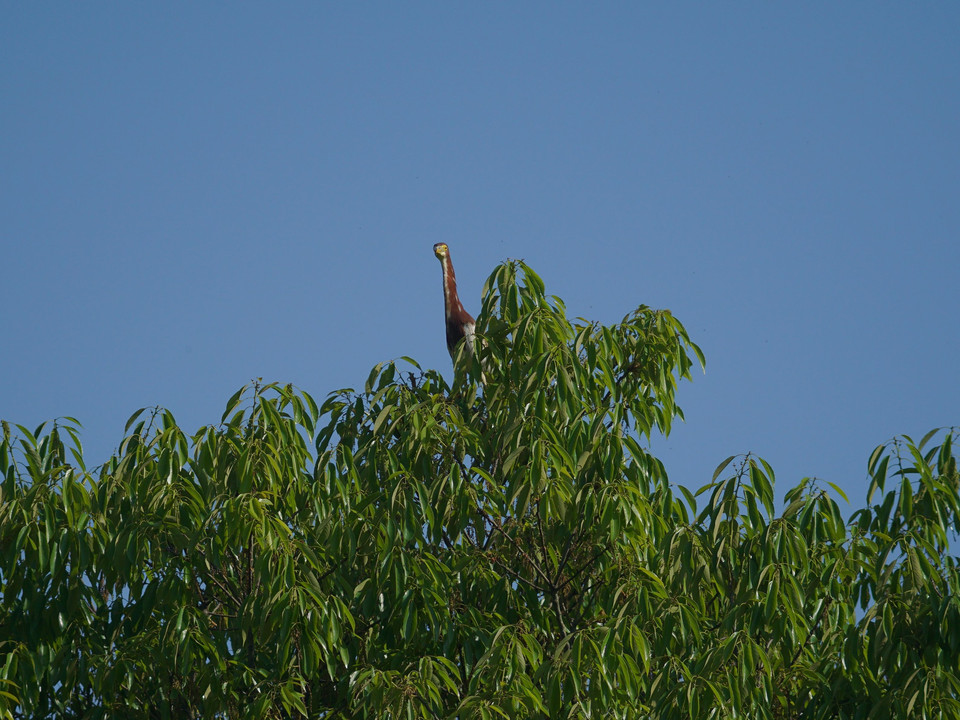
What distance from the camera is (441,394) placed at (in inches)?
215

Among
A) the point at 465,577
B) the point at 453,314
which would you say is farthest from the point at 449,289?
the point at 465,577

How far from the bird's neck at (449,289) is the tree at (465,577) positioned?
2.21m

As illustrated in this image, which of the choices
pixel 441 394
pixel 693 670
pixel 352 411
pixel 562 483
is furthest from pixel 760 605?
pixel 352 411

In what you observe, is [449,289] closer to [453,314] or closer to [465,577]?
[453,314]

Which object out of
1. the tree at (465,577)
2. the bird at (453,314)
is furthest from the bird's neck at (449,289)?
the tree at (465,577)

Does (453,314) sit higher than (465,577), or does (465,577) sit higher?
(453,314)

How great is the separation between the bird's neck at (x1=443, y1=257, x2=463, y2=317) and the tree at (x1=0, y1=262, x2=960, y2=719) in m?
2.21

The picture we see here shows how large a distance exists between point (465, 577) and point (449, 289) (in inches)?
119

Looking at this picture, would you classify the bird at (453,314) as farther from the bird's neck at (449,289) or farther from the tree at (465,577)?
the tree at (465,577)

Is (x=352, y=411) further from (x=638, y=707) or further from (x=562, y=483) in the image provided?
(x=638, y=707)

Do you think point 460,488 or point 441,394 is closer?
point 460,488

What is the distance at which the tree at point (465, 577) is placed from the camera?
4379mm

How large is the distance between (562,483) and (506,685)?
811mm

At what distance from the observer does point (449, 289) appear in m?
7.88
